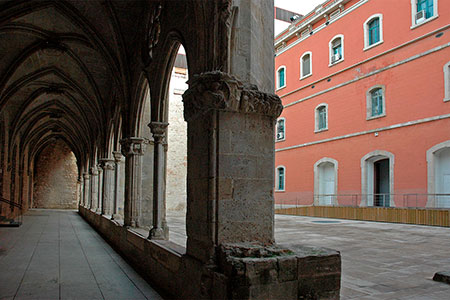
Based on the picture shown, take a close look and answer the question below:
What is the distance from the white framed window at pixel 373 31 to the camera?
14441 millimetres

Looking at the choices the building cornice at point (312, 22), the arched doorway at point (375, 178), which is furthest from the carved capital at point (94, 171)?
the building cornice at point (312, 22)

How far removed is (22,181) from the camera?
17641 millimetres

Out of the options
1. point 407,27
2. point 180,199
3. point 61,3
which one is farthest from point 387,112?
point 61,3

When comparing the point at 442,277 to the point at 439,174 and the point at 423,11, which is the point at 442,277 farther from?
the point at 423,11

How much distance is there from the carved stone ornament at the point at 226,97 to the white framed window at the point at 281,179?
56.6 ft

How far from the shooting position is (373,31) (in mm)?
15031

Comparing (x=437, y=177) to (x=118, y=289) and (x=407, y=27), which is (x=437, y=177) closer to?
(x=407, y=27)

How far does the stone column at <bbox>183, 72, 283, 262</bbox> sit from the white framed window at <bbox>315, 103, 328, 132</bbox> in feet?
48.4

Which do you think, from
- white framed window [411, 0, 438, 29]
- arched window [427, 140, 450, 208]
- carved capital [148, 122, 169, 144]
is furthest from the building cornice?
carved capital [148, 122, 169, 144]

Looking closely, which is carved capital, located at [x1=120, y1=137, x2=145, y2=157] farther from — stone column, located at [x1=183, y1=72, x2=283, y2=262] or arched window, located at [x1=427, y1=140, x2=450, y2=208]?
arched window, located at [x1=427, y1=140, x2=450, y2=208]

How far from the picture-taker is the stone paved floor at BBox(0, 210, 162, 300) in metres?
4.15

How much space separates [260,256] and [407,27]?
13257 millimetres

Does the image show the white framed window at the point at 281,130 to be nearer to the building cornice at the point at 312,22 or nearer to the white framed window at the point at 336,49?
the building cornice at the point at 312,22

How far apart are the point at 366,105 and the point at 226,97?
524 inches
